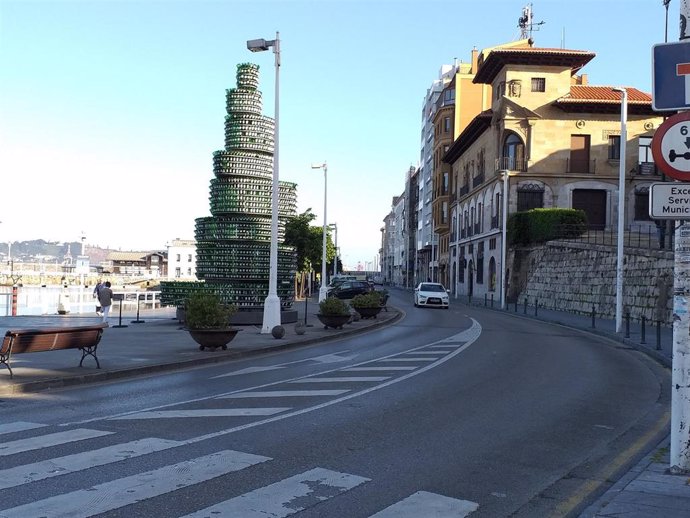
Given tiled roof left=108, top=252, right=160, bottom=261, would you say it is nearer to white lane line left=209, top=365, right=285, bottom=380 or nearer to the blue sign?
white lane line left=209, top=365, right=285, bottom=380

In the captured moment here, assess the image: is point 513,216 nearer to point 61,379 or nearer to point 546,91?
point 546,91

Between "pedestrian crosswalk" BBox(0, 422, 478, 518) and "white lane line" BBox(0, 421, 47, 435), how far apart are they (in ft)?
2.79

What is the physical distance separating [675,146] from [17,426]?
781 centimetres

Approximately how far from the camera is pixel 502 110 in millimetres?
52812

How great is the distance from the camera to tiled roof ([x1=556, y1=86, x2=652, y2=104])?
50.9 metres

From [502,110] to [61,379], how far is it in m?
47.1

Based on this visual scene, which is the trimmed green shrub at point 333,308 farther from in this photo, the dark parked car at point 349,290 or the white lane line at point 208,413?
the dark parked car at point 349,290

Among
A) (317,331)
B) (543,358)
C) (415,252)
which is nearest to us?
(543,358)

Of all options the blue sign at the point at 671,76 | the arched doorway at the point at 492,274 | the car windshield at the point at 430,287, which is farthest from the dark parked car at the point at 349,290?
the blue sign at the point at 671,76

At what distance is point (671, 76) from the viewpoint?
20.9 ft

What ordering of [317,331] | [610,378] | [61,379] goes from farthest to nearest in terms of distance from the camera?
[317,331] → [610,378] → [61,379]

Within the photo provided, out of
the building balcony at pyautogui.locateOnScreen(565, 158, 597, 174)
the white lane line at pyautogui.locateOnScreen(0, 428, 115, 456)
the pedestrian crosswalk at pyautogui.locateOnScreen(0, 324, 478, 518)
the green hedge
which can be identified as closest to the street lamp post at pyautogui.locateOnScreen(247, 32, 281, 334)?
the pedestrian crosswalk at pyautogui.locateOnScreen(0, 324, 478, 518)

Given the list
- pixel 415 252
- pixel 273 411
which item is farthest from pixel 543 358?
pixel 415 252

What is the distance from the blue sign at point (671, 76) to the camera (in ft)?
20.6
